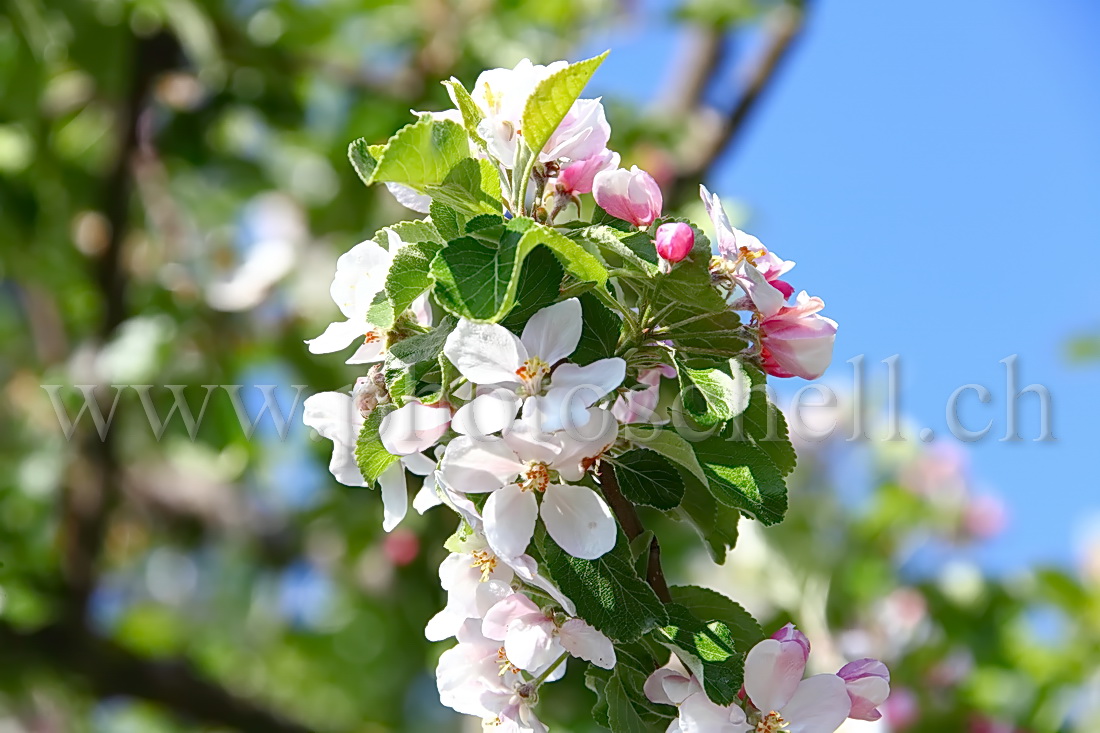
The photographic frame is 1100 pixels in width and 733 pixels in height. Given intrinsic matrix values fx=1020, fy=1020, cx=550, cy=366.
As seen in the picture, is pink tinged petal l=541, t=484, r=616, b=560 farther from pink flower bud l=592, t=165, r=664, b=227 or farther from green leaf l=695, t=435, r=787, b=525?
pink flower bud l=592, t=165, r=664, b=227

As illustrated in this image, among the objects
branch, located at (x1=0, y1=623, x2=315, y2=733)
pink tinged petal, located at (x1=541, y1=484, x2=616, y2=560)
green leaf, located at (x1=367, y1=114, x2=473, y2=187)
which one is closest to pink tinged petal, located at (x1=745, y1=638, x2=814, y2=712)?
pink tinged petal, located at (x1=541, y1=484, x2=616, y2=560)

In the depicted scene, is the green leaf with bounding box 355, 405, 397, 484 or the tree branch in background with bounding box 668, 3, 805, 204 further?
the tree branch in background with bounding box 668, 3, 805, 204

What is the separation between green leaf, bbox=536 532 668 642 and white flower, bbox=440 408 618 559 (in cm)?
1

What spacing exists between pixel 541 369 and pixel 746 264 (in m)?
0.14

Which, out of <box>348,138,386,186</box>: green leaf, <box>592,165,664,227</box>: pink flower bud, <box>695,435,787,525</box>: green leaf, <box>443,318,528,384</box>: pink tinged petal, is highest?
<box>348,138,386,186</box>: green leaf

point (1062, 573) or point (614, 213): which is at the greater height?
point (614, 213)

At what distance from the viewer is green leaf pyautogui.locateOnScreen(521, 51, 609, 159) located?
1.87 feet

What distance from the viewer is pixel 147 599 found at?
355 cm

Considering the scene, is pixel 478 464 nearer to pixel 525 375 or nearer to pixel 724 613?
pixel 525 375

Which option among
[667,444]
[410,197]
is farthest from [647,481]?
[410,197]

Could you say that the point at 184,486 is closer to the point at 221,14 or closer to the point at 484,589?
the point at 221,14

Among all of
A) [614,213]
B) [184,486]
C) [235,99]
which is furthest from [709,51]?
[614,213]

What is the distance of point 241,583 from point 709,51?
6.29ft

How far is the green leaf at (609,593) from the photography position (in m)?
0.54
